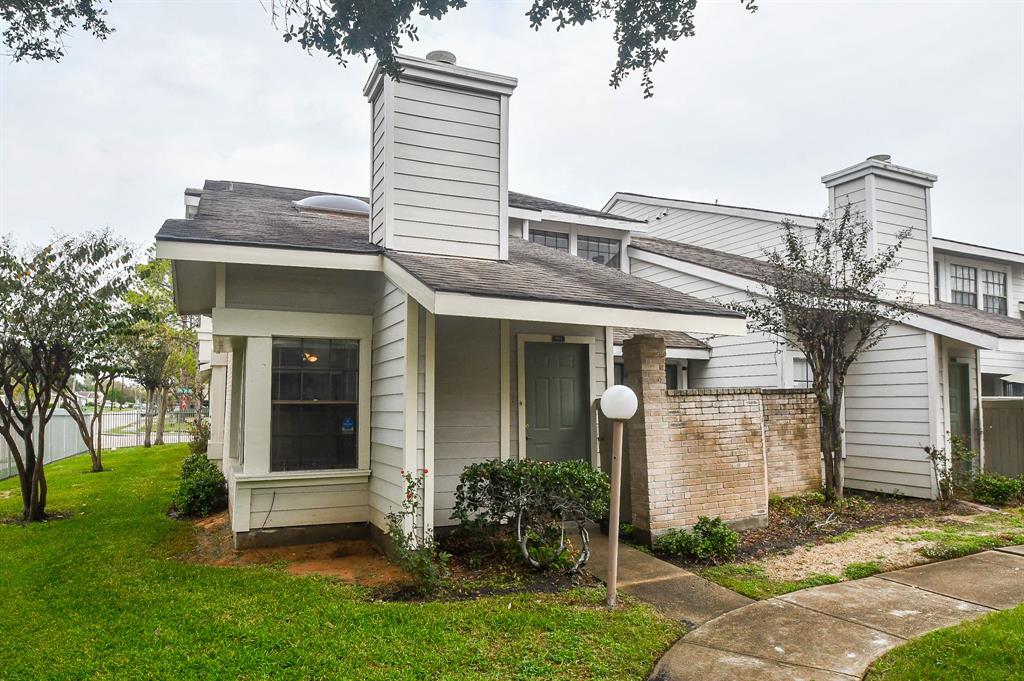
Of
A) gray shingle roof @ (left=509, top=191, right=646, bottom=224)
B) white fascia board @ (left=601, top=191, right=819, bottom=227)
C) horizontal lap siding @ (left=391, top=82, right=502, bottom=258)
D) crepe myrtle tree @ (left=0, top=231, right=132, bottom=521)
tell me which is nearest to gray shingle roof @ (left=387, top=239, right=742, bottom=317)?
horizontal lap siding @ (left=391, top=82, right=502, bottom=258)

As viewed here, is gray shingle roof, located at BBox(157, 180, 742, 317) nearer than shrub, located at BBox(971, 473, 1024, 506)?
Yes

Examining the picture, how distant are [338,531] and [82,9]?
5004 millimetres

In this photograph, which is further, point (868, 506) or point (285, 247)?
point (868, 506)

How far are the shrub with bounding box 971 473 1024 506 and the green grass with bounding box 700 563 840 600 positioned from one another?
5102 millimetres

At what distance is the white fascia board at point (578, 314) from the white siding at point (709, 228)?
7.27 metres

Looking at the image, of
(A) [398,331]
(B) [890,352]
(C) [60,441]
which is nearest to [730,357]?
(B) [890,352]

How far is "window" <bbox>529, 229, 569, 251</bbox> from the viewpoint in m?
13.1

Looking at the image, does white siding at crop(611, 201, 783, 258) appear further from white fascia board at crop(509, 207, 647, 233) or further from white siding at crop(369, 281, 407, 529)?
white siding at crop(369, 281, 407, 529)

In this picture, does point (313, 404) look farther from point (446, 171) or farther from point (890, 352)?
point (890, 352)

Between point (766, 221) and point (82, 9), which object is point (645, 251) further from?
point (82, 9)

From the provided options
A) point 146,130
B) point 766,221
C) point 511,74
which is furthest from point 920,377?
point 146,130

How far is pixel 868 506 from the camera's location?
8.55m

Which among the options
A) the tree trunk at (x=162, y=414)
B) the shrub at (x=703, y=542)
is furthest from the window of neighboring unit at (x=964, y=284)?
the tree trunk at (x=162, y=414)

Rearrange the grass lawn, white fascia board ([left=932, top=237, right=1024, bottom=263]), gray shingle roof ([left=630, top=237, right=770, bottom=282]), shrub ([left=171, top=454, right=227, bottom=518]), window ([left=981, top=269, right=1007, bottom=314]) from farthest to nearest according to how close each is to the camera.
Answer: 1. window ([left=981, top=269, right=1007, bottom=314])
2. white fascia board ([left=932, top=237, right=1024, bottom=263])
3. gray shingle roof ([left=630, top=237, right=770, bottom=282])
4. shrub ([left=171, top=454, right=227, bottom=518])
5. the grass lawn
